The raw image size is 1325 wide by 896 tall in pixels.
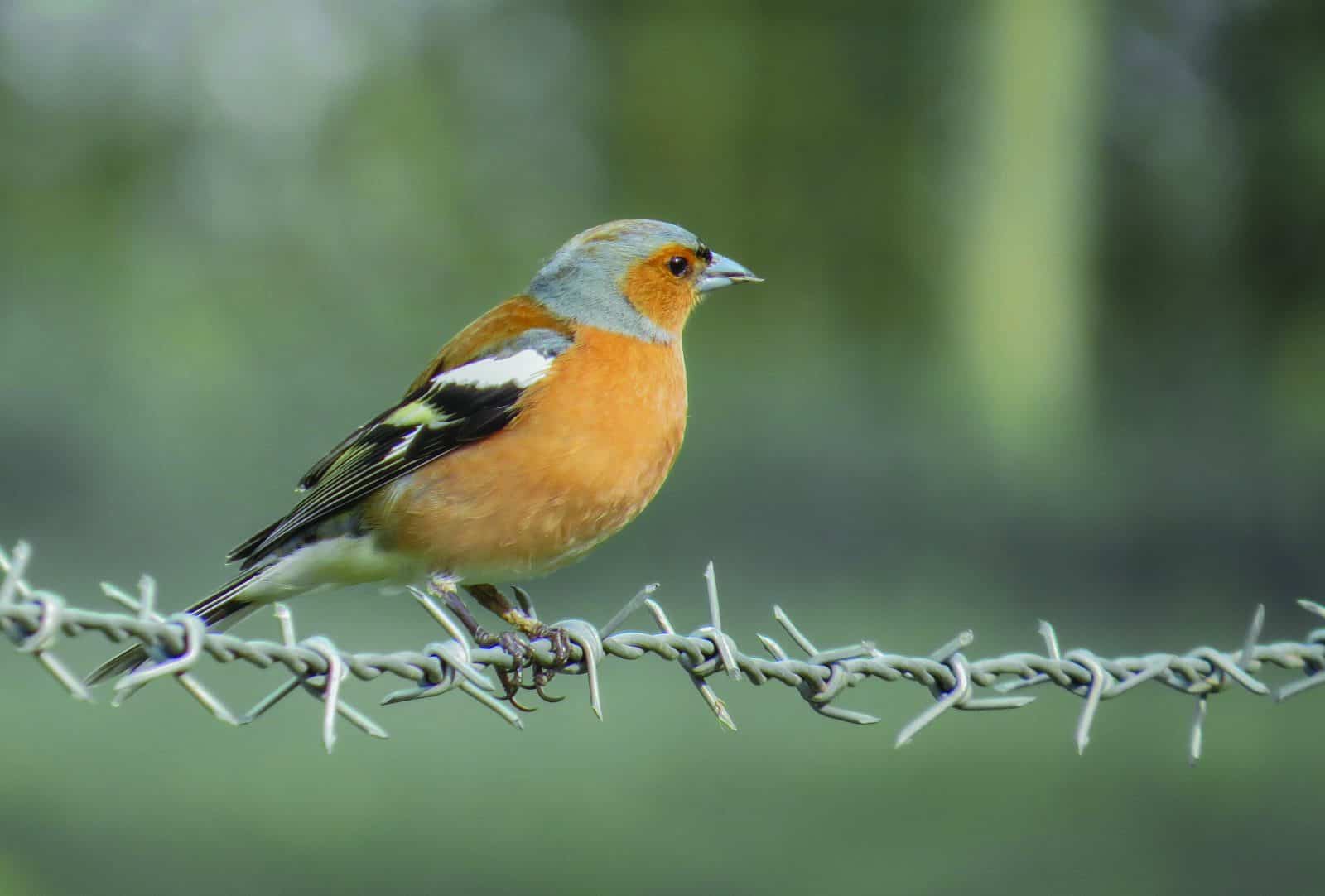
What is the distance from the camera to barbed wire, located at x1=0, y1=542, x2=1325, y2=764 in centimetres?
204

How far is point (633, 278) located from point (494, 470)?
851mm

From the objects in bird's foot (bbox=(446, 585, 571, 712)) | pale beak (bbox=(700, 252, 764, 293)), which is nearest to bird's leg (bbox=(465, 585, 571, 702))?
bird's foot (bbox=(446, 585, 571, 712))

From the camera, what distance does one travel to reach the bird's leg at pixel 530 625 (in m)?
3.20

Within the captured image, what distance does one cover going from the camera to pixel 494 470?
3871mm

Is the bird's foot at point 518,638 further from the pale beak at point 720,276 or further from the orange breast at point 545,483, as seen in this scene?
the pale beak at point 720,276

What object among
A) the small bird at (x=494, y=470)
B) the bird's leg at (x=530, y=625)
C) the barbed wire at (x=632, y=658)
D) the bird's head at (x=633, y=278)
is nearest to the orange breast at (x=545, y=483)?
the small bird at (x=494, y=470)

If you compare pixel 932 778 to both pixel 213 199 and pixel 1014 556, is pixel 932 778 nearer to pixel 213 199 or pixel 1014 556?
pixel 1014 556

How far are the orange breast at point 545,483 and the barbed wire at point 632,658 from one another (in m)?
0.54

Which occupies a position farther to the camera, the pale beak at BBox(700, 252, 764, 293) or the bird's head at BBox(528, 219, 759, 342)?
the pale beak at BBox(700, 252, 764, 293)

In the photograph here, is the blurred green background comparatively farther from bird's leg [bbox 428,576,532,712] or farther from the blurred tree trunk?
bird's leg [bbox 428,576,532,712]

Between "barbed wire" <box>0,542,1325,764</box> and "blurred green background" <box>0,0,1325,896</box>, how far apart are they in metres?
4.37

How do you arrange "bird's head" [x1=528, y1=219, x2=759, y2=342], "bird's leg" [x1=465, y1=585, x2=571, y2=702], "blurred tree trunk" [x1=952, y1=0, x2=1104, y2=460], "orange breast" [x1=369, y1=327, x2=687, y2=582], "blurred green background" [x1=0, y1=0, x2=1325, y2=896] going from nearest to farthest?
1. "bird's leg" [x1=465, y1=585, x2=571, y2=702]
2. "orange breast" [x1=369, y1=327, x2=687, y2=582]
3. "bird's head" [x1=528, y1=219, x2=759, y2=342]
4. "blurred green background" [x1=0, y1=0, x2=1325, y2=896]
5. "blurred tree trunk" [x1=952, y1=0, x2=1104, y2=460]

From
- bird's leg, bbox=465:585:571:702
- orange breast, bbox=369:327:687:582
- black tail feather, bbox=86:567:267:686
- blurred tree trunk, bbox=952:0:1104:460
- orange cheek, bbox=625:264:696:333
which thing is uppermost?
blurred tree trunk, bbox=952:0:1104:460

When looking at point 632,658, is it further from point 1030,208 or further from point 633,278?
point 1030,208
